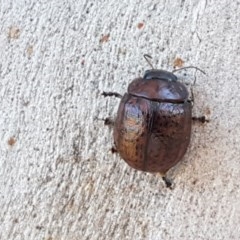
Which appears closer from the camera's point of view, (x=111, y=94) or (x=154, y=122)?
(x=154, y=122)

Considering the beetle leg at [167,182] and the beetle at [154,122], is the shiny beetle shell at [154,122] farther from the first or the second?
the beetle leg at [167,182]

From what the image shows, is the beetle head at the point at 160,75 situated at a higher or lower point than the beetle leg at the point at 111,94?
higher

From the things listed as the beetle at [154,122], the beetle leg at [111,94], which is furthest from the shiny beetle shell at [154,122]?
the beetle leg at [111,94]

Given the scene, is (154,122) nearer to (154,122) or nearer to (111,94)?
(154,122)

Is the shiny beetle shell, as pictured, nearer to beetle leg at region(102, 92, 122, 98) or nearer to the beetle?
the beetle

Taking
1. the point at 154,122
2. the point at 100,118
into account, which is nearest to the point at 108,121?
the point at 100,118

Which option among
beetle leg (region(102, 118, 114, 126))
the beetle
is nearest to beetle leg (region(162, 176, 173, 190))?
the beetle

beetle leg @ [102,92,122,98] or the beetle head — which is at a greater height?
the beetle head

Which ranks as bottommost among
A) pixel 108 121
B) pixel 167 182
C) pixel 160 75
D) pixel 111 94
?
pixel 167 182
